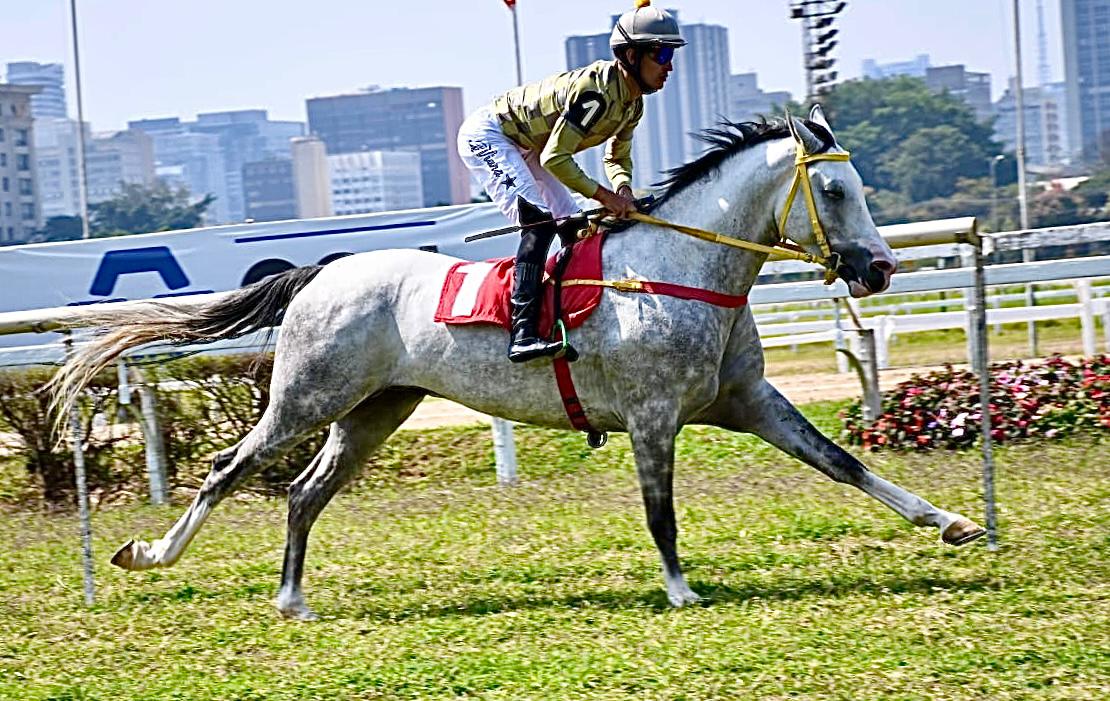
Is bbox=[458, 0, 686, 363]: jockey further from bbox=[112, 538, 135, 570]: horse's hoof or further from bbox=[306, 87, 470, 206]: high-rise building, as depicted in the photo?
bbox=[306, 87, 470, 206]: high-rise building

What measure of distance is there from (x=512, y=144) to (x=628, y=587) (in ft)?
6.51

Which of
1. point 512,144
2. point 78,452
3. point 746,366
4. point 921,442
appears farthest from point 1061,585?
point 78,452

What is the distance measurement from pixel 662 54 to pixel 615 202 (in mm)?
641

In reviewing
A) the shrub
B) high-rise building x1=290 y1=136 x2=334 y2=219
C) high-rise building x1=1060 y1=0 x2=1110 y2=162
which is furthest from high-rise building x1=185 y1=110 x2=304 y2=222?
the shrub

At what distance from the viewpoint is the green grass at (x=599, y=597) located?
5133 mm

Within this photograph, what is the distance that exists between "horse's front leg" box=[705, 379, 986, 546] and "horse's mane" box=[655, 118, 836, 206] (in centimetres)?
91

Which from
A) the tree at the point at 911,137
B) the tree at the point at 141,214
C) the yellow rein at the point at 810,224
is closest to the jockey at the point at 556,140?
the yellow rein at the point at 810,224

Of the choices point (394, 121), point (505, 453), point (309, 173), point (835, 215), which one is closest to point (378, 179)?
point (309, 173)

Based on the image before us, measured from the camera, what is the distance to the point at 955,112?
67625 millimetres

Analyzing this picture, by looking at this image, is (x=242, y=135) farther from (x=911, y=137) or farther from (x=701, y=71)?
(x=911, y=137)

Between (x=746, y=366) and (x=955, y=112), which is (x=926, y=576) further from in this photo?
(x=955, y=112)

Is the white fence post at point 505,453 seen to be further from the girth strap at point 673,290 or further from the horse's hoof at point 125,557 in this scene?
the girth strap at point 673,290

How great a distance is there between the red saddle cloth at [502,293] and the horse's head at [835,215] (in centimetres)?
86

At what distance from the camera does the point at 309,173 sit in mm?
113188
